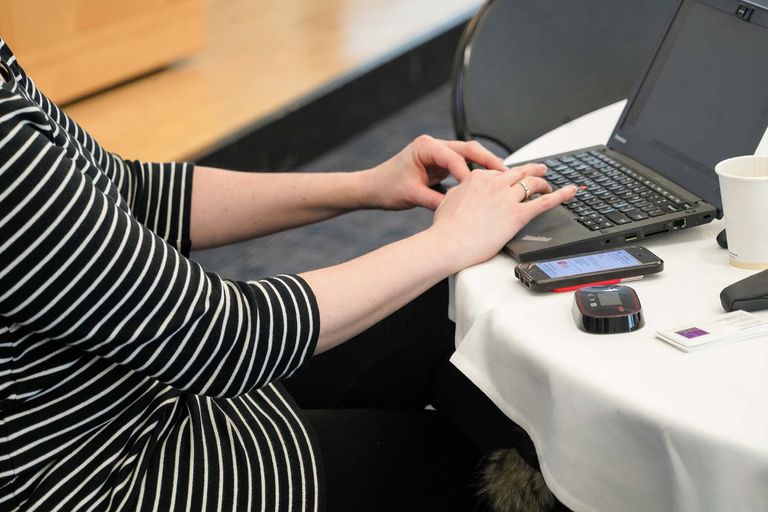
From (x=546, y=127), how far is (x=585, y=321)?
1.00 meters

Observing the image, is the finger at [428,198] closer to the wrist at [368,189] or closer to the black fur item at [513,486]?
the wrist at [368,189]

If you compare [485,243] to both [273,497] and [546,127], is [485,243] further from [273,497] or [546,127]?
[546,127]

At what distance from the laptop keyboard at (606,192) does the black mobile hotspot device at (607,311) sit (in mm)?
139

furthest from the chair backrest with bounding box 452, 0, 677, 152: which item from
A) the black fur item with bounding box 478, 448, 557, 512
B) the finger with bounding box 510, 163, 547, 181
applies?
the black fur item with bounding box 478, 448, 557, 512

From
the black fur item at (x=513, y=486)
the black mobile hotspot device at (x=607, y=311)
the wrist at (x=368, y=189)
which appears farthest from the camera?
the wrist at (x=368, y=189)

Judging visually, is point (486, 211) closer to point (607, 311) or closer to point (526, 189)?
point (526, 189)

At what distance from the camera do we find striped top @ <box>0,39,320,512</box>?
0.82 m

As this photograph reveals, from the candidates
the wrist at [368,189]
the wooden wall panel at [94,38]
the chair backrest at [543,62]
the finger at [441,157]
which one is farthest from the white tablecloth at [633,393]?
the wooden wall panel at [94,38]

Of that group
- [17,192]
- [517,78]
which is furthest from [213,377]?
[517,78]

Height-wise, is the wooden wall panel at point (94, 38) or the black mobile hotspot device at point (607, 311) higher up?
the black mobile hotspot device at point (607, 311)

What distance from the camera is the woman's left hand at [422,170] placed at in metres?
1.20

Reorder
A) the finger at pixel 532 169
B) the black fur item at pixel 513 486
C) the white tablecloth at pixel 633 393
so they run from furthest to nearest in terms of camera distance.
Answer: the finger at pixel 532 169 → the black fur item at pixel 513 486 → the white tablecloth at pixel 633 393

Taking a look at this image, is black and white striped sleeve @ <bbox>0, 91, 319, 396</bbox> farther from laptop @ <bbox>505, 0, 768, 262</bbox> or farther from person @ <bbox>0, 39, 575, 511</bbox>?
laptop @ <bbox>505, 0, 768, 262</bbox>

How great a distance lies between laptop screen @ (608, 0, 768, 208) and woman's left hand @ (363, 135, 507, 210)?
0.18 metres
